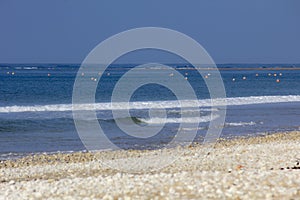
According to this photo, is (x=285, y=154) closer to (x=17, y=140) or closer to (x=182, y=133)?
(x=182, y=133)

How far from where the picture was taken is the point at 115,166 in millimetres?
14883

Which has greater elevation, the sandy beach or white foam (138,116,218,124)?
the sandy beach

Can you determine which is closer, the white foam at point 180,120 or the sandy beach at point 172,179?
the sandy beach at point 172,179

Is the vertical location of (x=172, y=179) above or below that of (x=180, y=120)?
above

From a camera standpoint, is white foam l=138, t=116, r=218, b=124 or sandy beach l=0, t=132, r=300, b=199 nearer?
sandy beach l=0, t=132, r=300, b=199

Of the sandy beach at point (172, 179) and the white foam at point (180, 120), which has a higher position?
the sandy beach at point (172, 179)

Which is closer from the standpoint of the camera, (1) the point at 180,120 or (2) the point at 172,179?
(2) the point at 172,179

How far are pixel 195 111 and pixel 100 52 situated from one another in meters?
19.7

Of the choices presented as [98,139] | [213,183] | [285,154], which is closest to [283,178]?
[213,183]

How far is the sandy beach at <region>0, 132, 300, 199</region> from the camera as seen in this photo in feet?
30.3

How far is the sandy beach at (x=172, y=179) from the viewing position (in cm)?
923

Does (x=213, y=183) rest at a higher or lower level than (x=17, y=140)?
higher

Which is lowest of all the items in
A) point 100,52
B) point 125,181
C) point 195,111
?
point 195,111

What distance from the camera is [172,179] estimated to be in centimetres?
1032
